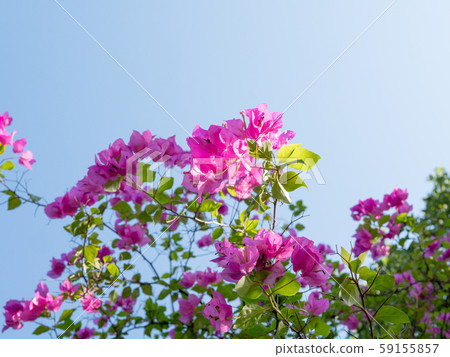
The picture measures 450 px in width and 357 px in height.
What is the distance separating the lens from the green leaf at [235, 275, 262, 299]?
0.74 meters

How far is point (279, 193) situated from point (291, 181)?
7 cm

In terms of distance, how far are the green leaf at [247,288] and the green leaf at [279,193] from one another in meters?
0.19

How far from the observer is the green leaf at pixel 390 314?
0.84 m

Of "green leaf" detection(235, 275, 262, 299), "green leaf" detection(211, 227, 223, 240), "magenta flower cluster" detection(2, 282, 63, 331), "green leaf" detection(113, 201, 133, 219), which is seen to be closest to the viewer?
"green leaf" detection(235, 275, 262, 299)

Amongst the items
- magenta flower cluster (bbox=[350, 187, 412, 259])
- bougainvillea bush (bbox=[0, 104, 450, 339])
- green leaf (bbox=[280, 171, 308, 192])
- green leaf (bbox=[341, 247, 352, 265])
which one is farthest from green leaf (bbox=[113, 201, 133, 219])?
magenta flower cluster (bbox=[350, 187, 412, 259])

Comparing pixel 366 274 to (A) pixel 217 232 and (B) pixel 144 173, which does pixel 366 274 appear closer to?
(A) pixel 217 232

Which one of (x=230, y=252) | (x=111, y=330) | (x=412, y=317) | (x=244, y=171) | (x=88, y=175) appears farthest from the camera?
(x=412, y=317)

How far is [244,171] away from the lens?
34.8 inches

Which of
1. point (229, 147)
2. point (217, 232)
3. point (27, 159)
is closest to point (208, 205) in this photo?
point (217, 232)

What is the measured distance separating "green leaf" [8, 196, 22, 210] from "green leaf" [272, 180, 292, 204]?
3.82 ft

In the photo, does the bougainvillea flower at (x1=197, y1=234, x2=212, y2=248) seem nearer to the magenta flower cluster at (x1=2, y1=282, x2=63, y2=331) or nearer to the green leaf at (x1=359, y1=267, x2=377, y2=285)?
the magenta flower cluster at (x1=2, y1=282, x2=63, y2=331)

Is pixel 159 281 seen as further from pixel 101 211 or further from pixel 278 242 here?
pixel 278 242
